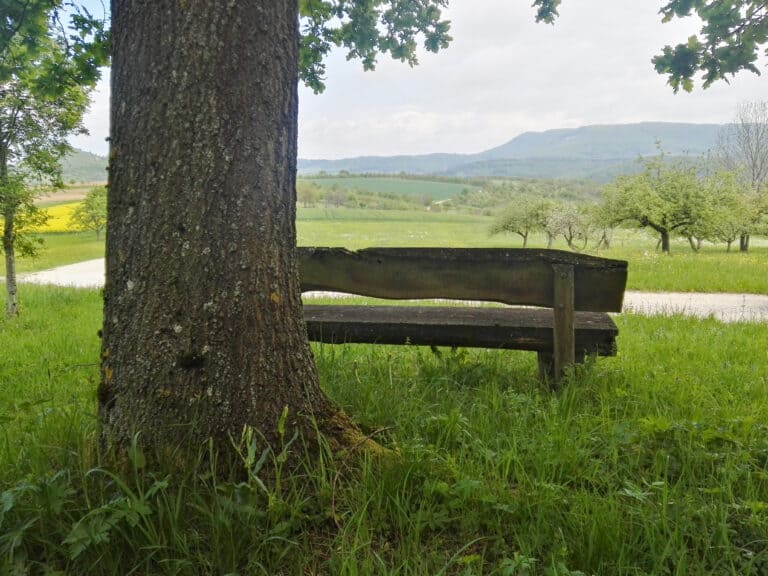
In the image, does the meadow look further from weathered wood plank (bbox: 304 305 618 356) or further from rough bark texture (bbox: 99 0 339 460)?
weathered wood plank (bbox: 304 305 618 356)

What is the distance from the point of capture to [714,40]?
554 cm

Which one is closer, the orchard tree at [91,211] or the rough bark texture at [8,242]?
the rough bark texture at [8,242]

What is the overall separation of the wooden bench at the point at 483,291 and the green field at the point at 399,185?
9814 cm

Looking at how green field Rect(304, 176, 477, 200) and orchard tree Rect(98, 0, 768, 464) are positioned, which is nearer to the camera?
orchard tree Rect(98, 0, 768, 464)

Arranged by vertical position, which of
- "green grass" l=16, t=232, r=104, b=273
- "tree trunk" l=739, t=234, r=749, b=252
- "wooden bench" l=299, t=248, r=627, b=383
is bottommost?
"green grass" l=16, t=232, r=104, b=273

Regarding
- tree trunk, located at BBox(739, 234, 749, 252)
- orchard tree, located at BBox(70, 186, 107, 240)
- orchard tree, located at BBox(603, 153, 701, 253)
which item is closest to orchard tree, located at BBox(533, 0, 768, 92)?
orchard tree, located at BBox(603, 153, 701, 253)

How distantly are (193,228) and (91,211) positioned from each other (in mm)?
37348

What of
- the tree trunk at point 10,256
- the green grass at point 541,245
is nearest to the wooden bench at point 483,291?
the tree trunk at point 10,256

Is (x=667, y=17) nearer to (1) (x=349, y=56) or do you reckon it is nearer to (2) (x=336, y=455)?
(1) (x=349, y=56)

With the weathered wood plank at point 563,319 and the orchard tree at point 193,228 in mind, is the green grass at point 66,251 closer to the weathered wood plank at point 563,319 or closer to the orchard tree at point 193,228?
the orchard tree at point 193,228

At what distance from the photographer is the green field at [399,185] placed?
10669 centimetres

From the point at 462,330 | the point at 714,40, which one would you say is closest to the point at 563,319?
the point at 462,330

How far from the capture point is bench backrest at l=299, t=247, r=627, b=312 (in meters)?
3.27

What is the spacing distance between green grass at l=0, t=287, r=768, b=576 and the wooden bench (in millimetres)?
568
